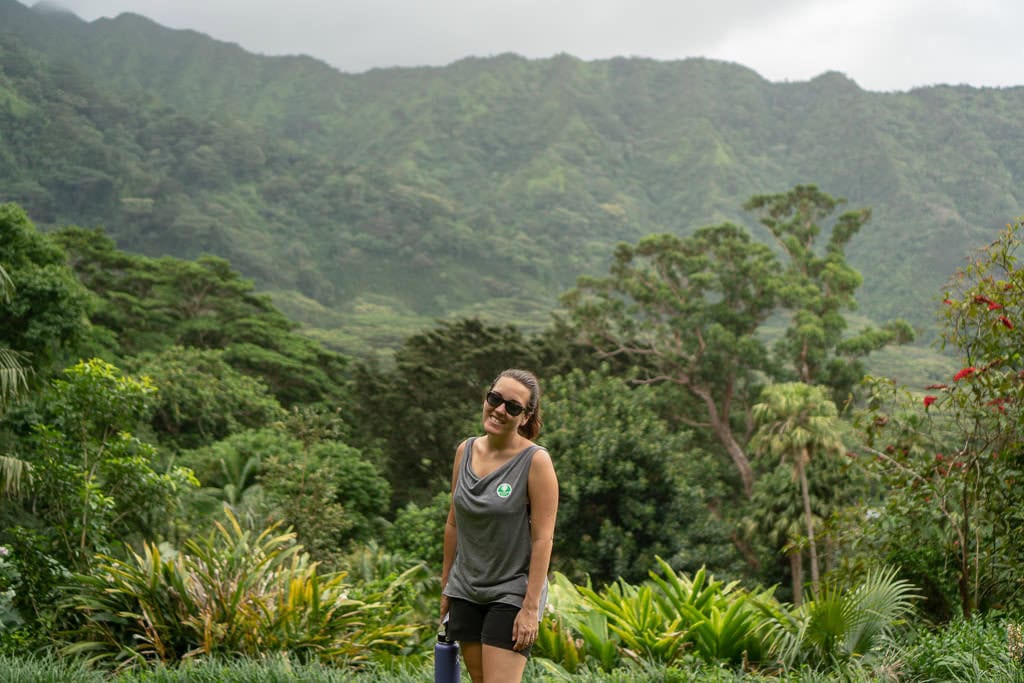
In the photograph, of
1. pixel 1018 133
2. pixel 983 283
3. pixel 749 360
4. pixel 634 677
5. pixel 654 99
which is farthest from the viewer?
pixel 654 99

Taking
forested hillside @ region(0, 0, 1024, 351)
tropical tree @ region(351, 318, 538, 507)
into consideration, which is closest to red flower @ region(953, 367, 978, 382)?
tropical tree @ region(351, 318, 538, 507)

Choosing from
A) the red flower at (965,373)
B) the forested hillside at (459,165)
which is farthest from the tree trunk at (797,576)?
the forested hillside at (459,165)

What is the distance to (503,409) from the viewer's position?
3.63m

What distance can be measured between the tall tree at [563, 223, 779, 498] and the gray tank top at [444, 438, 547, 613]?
27.3 m

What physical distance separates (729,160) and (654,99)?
31.0 meters

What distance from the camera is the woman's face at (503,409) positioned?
3631 millimetres

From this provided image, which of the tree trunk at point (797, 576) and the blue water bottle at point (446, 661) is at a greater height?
the blue water bottle at point (446, 661)

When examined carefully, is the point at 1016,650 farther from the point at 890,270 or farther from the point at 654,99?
the point at 654,99

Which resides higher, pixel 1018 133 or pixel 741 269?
pixel 1018 133

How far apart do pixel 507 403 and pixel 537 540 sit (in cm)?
53

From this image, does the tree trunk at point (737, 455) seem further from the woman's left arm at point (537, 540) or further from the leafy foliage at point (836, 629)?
the woman's left arm at point (537, 540)

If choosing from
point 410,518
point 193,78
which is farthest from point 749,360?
point 193,78

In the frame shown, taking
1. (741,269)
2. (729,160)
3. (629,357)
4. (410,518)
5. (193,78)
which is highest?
(193,78)

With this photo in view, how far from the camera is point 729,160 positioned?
111m
